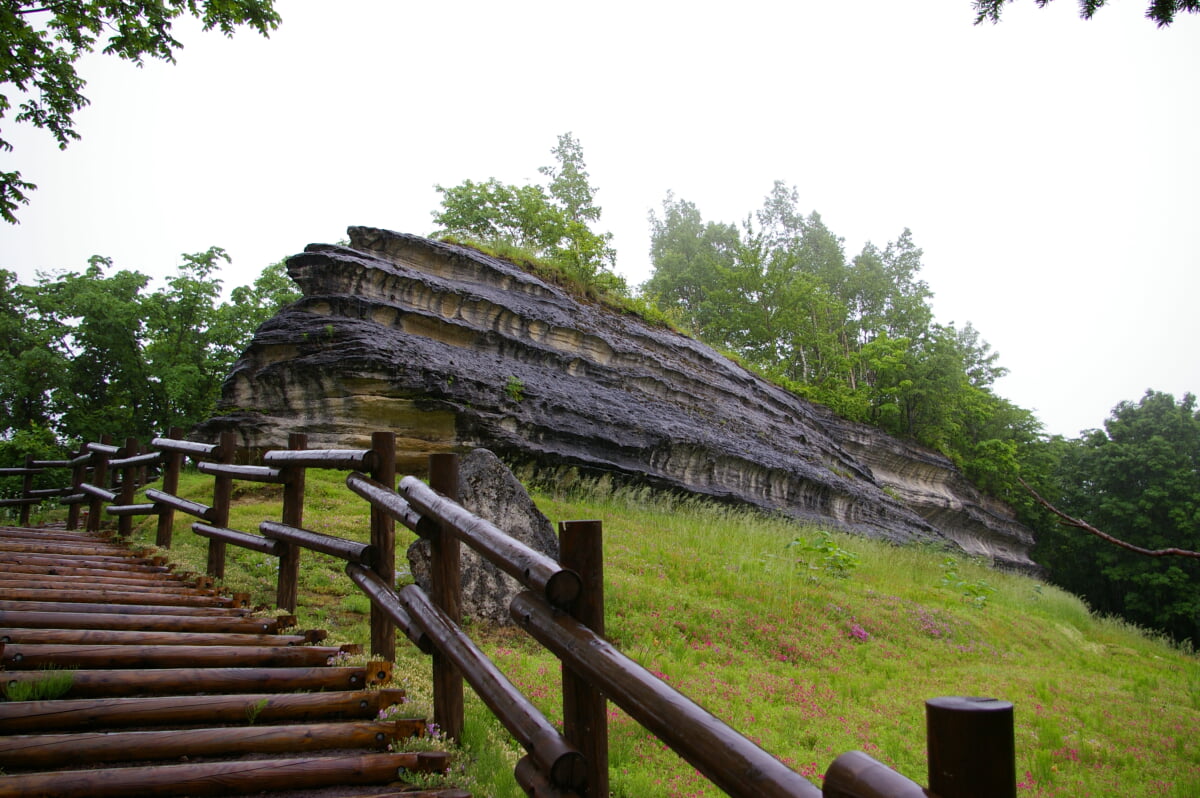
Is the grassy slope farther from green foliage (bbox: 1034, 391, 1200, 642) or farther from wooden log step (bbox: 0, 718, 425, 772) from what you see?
green foliage (bbox: 1034, 391, 1200, 642)

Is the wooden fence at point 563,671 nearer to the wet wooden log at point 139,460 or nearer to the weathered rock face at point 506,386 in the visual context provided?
the wet wooden log at point 139,460

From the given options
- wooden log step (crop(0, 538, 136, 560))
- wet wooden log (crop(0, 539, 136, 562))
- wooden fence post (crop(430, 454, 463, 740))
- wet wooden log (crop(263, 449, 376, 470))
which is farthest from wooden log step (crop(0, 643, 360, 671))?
wooden log step (crop(0, 538, 136, 560))

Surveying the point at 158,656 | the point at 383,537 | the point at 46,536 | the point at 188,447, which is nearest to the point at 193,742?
the point at 158,656

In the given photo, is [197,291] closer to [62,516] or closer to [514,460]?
[62,516]

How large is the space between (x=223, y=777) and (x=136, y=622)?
2532 millimetres

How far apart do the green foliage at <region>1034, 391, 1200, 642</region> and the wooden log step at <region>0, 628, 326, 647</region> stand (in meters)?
36.4

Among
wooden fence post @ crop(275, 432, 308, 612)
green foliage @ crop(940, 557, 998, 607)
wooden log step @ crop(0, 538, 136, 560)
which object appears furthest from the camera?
green foliage @ crop(940, 557, 998, 607)

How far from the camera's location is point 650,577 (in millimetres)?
9133

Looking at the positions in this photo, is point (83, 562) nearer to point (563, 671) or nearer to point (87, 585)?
point (87, 585)

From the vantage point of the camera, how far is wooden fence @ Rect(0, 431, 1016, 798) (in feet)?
3.31

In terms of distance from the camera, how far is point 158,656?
11.9 feet

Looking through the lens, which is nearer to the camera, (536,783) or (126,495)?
(536,783)

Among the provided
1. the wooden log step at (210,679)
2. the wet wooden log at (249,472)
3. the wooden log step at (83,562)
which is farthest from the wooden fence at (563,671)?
the wooden log step at (83,562)

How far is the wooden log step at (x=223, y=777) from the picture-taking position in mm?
2318
